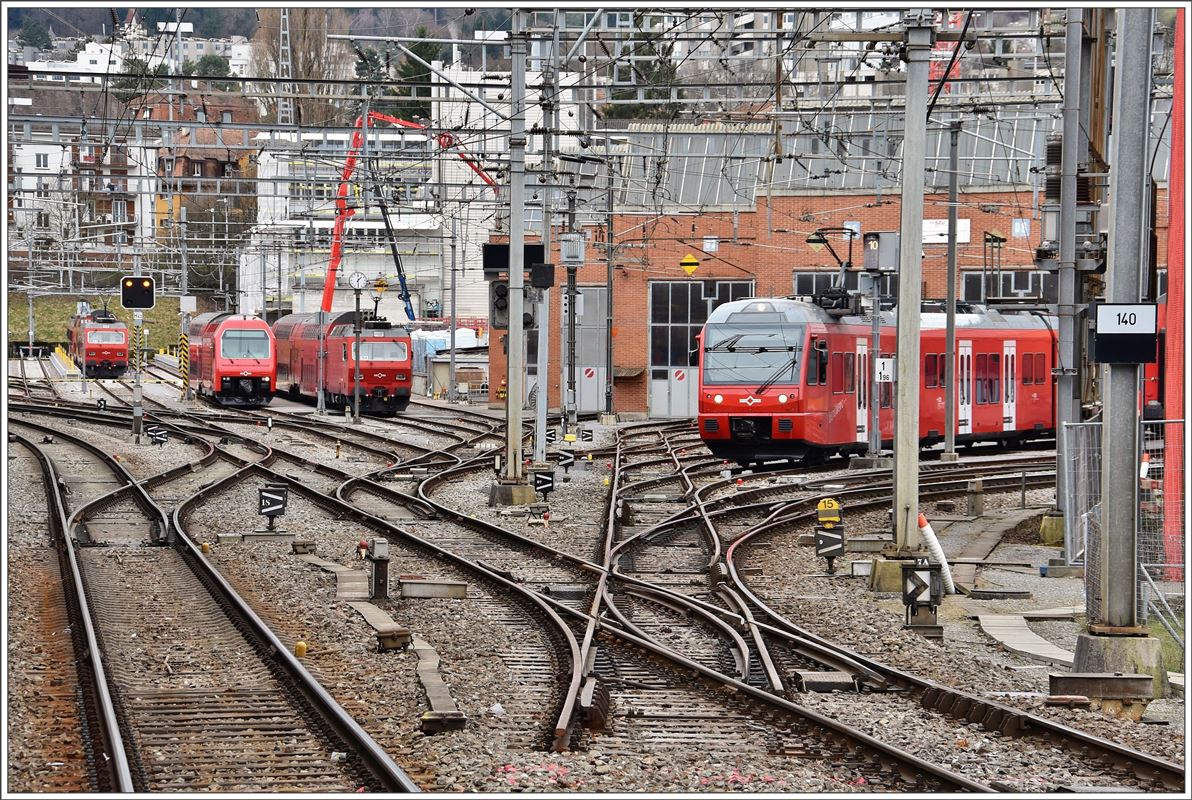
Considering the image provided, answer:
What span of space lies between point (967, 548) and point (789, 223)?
34.0 metres

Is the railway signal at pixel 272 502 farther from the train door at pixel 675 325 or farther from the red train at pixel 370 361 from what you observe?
the train door at pixel 675 325

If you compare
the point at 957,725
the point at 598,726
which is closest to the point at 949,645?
the point at 957,725

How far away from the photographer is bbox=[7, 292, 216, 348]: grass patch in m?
98.9

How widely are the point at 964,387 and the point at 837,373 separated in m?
6.09

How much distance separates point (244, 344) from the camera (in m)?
49.4

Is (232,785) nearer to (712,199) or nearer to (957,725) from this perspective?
(957,725)

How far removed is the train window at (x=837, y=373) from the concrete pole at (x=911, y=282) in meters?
12.2

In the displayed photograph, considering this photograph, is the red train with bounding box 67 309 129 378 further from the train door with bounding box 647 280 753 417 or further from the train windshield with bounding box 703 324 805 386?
the train windshield with bounding box 703 324 805 386

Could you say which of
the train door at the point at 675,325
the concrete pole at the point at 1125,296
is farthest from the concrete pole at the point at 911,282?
the train door at the point at 675,325

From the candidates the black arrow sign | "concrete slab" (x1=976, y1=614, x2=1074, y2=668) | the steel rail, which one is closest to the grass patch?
the black arrow sign

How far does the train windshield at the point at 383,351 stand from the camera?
150 ft

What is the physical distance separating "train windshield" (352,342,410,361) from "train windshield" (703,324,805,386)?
18729mm

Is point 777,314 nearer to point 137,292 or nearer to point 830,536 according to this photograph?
point 830,536

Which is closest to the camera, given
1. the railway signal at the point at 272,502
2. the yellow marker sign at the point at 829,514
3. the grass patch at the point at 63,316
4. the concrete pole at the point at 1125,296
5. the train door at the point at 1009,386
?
the concrete pole at the point at 1125,296
